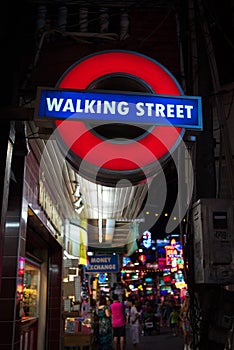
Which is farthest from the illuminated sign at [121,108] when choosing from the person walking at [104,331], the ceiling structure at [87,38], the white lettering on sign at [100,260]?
the white lettering on sign at [100,260]

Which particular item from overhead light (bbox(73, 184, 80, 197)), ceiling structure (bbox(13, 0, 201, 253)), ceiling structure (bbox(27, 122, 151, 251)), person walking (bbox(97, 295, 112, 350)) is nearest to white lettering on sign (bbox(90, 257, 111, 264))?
ceiling structure (bbox(27, 122, 151, 251))

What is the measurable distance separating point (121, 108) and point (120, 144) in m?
0.32

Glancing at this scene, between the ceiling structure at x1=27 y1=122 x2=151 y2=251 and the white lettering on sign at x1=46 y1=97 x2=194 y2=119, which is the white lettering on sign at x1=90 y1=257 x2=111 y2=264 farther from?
the white lettering on sign at x1=46 y1=97 x2=194 y2=119

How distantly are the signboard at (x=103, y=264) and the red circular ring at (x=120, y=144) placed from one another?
37.4 feet

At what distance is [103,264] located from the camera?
47.2 feet

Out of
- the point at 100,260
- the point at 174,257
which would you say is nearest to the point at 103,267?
the point at 100,260

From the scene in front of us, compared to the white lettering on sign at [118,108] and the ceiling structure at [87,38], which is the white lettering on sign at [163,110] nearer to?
the white lettering on sign at [118,108]

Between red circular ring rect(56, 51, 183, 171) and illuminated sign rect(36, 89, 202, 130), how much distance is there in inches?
4.0

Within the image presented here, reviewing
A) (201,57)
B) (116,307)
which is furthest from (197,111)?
(116,307)

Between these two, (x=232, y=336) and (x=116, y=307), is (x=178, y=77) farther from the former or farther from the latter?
(x=116, y=307)

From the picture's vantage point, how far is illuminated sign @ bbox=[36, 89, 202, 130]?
3.23 m

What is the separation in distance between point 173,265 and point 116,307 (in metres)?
13.6

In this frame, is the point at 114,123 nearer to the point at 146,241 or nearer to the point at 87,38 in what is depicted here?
the point at 87,38

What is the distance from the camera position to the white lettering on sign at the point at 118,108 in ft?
10.6
